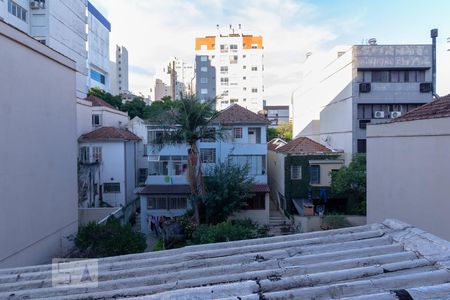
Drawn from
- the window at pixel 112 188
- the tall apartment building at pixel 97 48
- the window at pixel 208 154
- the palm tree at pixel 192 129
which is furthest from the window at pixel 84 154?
the tall apartment building at pixel 97 48

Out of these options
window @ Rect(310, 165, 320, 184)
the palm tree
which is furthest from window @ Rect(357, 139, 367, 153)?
the palm tree

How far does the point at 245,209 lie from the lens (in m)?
20.9

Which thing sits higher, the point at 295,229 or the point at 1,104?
the point at 1,104

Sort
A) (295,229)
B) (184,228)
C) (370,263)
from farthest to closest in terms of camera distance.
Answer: (295,229)
(184,228)
(370,263)

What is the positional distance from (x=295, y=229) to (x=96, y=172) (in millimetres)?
13580

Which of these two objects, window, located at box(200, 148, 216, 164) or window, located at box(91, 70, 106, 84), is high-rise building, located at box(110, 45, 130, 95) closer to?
window, located at box(91, 70, 106, 84)

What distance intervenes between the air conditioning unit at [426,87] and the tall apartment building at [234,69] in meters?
36.3

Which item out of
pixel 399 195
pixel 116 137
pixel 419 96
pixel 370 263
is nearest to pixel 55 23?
pixel 116 137

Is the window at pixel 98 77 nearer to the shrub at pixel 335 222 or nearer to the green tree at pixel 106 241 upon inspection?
the shrub at pixel 335 222

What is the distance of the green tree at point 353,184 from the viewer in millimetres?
19531

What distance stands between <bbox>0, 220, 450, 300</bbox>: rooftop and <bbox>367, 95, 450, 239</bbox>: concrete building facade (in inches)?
144

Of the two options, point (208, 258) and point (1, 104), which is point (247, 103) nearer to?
point (1, 104)

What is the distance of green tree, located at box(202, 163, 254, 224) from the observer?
17672 millimetres

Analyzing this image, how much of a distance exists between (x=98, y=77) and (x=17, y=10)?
2020cm
